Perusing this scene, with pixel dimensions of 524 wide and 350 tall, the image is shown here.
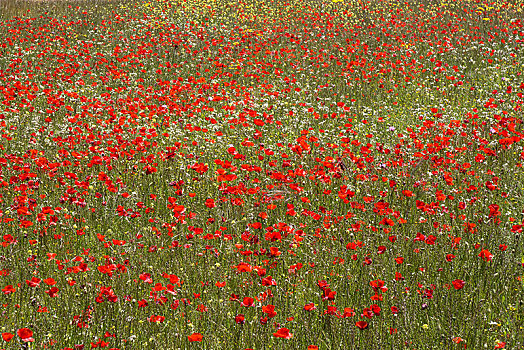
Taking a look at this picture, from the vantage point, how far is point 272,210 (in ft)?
17.8

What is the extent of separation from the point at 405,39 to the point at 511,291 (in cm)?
1131

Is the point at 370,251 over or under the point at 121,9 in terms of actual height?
under

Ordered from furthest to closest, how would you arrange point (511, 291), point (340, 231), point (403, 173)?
point (403, 173), point (340, 231), point (511, 291)

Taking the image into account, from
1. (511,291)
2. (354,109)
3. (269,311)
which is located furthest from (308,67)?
(269,311)

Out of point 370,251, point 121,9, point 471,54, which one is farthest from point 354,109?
point 121,9

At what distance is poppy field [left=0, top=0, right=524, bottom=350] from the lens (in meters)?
3.60

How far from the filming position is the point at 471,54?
12.2 meters

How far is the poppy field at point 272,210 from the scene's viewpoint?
3.60 m

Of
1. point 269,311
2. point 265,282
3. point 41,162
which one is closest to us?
point 269,311

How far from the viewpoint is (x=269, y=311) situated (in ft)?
9.86

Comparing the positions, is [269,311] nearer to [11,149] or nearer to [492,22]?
[11,149]

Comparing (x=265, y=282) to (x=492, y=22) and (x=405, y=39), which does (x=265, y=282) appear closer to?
(x=405, y=39)

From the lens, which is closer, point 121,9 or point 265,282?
point 265,282

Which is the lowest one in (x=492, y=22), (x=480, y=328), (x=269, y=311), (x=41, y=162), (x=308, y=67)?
(x=480, y=328)
